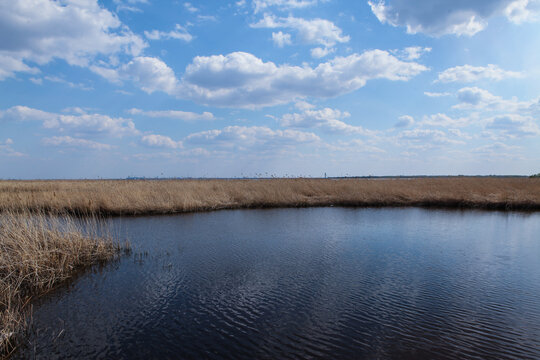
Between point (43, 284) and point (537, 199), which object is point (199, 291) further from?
point (537, 199)

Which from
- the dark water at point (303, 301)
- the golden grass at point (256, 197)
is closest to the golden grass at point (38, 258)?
the dark water at point (303, 301)

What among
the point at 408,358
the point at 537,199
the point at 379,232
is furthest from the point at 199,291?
the point at 537,199

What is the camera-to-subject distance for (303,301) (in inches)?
249

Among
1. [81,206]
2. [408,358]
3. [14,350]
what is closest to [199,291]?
[14,350]

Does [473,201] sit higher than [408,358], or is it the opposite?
[473,201]

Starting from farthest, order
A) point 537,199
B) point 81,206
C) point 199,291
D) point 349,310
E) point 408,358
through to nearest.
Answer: point 537,199
point 81,206
point 199,291
point 349,310
point 408,358

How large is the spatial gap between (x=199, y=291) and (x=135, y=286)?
165 centimetres

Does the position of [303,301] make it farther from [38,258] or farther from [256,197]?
[256,197]

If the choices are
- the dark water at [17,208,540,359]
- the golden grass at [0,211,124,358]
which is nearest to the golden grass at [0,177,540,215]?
the dark water at [17,208,540,359]

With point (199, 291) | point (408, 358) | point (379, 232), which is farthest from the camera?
point (379, 232)

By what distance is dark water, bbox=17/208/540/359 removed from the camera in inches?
188

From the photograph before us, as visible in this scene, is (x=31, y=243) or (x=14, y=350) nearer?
(x=14, y=350)

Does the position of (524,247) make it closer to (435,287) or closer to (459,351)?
(435,287)

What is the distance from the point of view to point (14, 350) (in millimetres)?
4621
